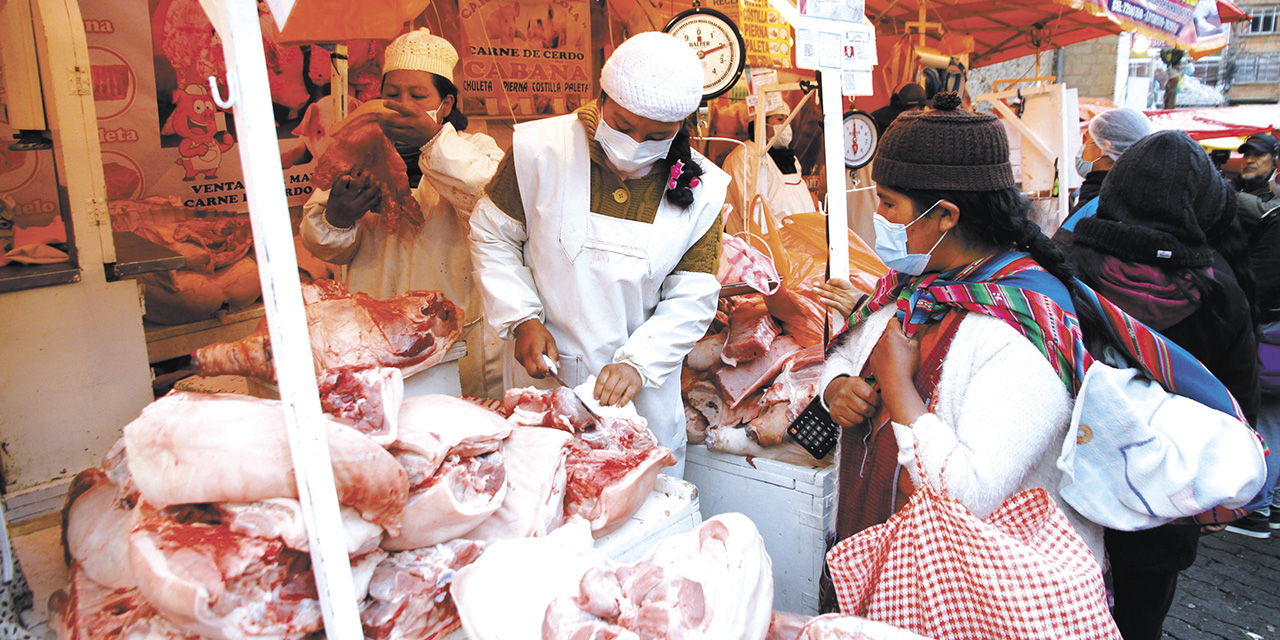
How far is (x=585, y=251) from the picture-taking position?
256 centimetres

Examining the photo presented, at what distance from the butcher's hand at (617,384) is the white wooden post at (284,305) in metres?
1.02

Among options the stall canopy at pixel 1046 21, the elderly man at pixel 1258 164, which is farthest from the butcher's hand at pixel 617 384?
the elderly man at pixel 1258 164

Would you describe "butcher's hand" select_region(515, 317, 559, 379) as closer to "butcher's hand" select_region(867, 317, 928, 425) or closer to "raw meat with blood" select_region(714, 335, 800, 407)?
"raw meat with blood" select_region(714, 335, 800, 407)

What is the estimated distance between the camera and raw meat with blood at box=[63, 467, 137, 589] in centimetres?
144

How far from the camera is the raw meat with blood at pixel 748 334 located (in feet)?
9.64

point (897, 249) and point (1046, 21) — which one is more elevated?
point (1046, 21)

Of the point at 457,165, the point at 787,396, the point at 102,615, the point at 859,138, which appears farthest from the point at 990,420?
the point at 859,138

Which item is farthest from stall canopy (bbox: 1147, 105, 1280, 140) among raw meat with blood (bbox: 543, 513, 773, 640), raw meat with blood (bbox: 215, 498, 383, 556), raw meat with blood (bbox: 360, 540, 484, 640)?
raw meat with blood (bbox: 215, 498, 383, 556)

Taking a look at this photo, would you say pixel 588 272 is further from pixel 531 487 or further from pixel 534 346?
pixel 531 487

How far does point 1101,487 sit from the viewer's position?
1648 mm

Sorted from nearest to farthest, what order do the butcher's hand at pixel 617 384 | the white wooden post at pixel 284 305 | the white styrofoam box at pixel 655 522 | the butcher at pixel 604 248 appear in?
the white wooden post at pixel 284 305 < the white styrofoam box at pixel 655 522 < the butcher's hand at pixel 617 384 < the butcher at pixel 604 248

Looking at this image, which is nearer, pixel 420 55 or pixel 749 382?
pixel 749 382

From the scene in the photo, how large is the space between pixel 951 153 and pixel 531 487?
4.17 ft

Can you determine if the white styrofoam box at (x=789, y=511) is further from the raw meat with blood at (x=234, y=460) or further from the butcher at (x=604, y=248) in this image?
the raw meat with blood at (x=234, y=460)
